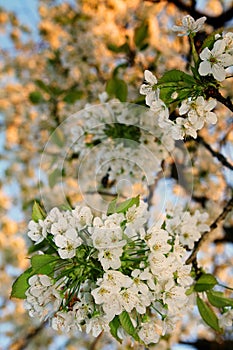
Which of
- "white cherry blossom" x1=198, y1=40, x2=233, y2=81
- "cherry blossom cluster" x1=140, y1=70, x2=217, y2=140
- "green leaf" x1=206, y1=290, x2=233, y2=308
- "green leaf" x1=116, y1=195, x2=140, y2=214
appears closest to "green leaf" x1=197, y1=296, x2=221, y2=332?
"green leaf" x1=206, y1=290, x2=233, y2=308

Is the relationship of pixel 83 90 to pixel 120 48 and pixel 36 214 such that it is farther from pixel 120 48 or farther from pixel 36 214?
pixel 36 214

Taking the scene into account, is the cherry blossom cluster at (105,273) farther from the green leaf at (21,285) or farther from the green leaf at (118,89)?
the green leaf at (118,89)

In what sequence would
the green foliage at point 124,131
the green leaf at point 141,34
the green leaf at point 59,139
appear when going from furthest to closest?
the green leaf at point 141,34 → the green leaf at point 59,139 → the green foliage at point 124,131

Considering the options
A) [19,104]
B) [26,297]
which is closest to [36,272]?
[26,297]

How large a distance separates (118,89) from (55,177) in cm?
46

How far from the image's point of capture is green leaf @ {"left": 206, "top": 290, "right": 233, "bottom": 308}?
1238 mm

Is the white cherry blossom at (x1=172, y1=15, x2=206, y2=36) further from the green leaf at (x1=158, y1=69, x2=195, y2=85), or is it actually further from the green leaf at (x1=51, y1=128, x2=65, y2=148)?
the green leaf at (x1=51, y1=128, x2=65, y2=148)

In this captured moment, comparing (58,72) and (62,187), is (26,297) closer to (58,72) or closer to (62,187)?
(62,187)

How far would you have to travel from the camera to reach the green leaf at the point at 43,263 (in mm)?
973

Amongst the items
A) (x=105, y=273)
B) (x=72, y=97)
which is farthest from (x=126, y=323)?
(x=72, y=97)

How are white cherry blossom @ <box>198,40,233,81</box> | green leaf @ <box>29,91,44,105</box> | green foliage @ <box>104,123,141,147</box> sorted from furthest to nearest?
green leaf @ <box>29,91,44,105</box> < green foliage @ <box>104,123,141,147</box> < white cherry blossom @ <box>198,40,233,81</box>

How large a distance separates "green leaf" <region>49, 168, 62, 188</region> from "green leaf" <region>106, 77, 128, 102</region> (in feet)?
1.36

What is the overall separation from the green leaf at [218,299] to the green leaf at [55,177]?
2.77 feet

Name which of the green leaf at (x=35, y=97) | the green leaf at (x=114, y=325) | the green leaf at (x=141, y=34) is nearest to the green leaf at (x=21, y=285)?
the green leaf at (x=114, y=325)
